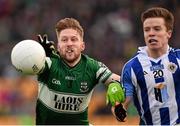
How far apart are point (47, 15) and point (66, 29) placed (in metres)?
11.3

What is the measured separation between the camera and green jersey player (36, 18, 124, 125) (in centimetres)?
830

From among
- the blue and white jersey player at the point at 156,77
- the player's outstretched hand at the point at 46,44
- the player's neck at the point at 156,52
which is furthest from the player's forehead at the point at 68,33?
the player's neck at the point at 156,52

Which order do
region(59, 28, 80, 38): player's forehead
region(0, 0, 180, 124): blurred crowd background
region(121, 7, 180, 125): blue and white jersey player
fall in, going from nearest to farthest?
region(121, 7, 180, 125): blue and white jersey player
region(59, 28, 80, 38): player's forehead
region(0, 0, 180, 124): blurred crowd background

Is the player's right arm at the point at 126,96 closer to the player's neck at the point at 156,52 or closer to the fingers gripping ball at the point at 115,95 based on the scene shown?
the fingers gripping ball at the point at 115,95

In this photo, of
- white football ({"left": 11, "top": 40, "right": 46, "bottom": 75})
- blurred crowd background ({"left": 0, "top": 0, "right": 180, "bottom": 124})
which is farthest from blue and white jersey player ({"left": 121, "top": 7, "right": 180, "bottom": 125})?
blurred crowd background ({"left": 0, "top": 0, "right": 180, "bottom": 124})

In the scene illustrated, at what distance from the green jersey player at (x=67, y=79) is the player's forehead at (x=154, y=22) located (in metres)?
0.75

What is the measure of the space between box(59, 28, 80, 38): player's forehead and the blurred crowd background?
729 centimetres

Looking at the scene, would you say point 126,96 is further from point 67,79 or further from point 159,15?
point 159,15

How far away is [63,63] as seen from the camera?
8.44 meters

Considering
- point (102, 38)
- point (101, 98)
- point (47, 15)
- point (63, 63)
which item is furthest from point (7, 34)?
point (63, 63)

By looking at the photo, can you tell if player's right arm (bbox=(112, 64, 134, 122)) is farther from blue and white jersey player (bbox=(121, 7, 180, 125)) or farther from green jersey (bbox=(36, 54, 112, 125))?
green jersey (bbox=(36, 54, 112, 125))

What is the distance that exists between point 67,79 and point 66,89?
118 mm

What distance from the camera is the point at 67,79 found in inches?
330

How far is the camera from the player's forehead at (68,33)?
8320mm
